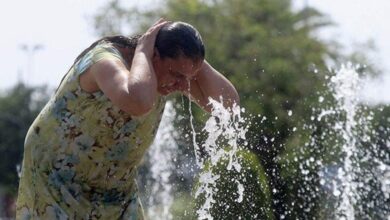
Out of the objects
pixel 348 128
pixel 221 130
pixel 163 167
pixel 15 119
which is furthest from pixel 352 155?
pixel 15 119

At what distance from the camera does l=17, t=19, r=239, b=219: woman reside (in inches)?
144

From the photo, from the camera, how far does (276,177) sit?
10.8 metres

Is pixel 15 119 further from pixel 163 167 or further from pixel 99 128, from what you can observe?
pixel 99 128

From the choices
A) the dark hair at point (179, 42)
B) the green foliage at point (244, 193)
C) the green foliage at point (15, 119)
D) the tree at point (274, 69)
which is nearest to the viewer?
the dark hair at point (179, 42)

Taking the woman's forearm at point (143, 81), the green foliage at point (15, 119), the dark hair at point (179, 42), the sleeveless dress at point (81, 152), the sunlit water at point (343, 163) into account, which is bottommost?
the green foliage at point (15, 119)

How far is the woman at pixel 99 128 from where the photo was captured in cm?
366

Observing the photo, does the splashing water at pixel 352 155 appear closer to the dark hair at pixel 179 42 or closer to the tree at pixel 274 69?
the tree at pixel 274 69

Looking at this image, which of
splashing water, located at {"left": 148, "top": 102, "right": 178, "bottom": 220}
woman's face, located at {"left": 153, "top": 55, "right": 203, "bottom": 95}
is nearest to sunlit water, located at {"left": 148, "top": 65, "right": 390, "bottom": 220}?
splashing water, located at {"left": 148, "top": 102, "right": 178, "bottom": 220}

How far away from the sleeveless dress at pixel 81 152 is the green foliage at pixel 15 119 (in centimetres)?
4343

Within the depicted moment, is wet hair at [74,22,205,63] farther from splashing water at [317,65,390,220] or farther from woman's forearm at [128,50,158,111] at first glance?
splashing water at [317,65,390,220]

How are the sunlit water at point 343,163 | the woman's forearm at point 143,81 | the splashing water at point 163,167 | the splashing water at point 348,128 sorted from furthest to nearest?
the splashing water at point 163,167 < the splashing water at point 348,128 < the sunlit water at point 343,163 < the woman's forearm at point 143,81

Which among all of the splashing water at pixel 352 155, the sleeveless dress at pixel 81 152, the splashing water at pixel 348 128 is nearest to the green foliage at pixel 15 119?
the splashing water at pixel 352 155

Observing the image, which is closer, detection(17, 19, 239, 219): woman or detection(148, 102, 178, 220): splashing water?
detection(17, 19, 239, 219): woman

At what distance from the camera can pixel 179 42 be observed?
3660 mm
